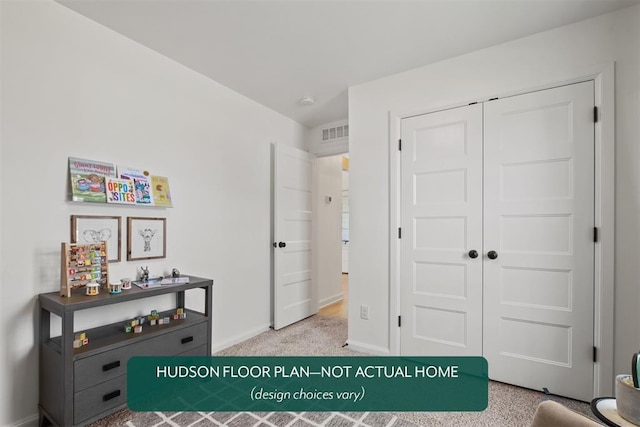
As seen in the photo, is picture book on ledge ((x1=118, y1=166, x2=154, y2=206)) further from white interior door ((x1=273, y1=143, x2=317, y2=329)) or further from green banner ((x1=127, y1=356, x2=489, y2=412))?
white interior door ((x1=273, y1=143, x2=317, y2=329))

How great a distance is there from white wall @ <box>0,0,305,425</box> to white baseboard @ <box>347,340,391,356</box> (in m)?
1.03

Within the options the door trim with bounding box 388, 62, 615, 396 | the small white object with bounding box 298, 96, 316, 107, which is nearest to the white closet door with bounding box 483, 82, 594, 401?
the door trim with bounding box 388, 62, 615, 396

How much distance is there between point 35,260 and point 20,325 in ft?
1.16

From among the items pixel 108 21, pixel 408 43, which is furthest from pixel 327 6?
pixel 108 21

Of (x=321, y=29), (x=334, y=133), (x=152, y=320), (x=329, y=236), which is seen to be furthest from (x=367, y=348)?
(x=321, y=29)

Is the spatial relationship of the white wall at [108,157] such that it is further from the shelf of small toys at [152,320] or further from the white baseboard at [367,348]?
the white baseboard at [367,348]

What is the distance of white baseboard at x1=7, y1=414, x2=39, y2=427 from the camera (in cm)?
169

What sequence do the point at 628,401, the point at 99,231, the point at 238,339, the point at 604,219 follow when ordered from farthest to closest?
the point at 238,339 < the point at 99,231 < the point at 604,219 < the point at 628,401

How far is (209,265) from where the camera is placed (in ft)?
9.02

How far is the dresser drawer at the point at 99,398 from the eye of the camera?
5.31 feet

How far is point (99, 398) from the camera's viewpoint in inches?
67.2

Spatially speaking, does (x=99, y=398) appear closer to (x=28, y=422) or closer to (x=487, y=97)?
(x=28, y=422)

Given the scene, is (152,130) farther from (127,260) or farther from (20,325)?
(20,325)

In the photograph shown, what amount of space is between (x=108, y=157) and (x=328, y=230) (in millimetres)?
2820
